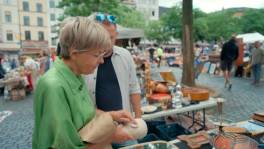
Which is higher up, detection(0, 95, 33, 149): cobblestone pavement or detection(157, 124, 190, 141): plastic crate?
detection(157, 124, 190, 141): plastic crate

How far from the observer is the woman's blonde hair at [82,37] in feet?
Answer: 2.66

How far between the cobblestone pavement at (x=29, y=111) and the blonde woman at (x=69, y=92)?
3.04 m

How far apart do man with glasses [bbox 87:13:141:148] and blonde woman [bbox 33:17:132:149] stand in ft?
2.08

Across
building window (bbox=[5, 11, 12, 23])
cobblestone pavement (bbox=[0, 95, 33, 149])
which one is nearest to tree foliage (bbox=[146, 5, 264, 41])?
cobblestone pavement (bbox=[0, 95, 33, 149])

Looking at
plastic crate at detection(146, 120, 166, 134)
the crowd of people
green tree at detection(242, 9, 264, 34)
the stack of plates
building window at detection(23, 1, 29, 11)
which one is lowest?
plastic crate at detection(146, 120, 166, 134)

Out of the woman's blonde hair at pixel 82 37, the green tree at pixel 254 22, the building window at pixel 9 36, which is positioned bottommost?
the woman's blonde hair at pixel 82 37

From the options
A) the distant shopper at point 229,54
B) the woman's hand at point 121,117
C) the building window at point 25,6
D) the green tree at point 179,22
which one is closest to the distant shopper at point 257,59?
the distant shopper at point 229,54

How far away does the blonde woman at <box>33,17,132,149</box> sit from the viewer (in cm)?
74

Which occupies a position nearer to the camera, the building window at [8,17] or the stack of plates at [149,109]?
the stack of plates at [149,109]

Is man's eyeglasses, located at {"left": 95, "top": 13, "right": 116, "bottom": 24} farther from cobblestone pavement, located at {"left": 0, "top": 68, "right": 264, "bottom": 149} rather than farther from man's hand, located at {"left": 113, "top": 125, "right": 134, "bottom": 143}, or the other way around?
cobblestone pavement, located at {"left": 0, "top": 68, "right": 264, "bottom": 149}

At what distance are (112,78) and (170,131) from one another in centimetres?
169

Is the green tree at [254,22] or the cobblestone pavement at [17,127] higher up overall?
the green tree at [254,22]

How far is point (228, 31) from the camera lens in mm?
26109

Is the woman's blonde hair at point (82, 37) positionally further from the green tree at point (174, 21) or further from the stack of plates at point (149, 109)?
the green tree at point (174, 21)
